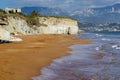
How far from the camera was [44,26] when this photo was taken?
10656 cm

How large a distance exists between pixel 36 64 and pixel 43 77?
5.61 metres

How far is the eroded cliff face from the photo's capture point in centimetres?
8481

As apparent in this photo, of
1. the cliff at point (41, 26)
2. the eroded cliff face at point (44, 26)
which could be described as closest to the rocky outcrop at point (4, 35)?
the cliff at point (41, 26)

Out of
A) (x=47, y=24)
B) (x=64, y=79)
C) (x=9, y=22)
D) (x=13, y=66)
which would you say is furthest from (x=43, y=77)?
(x=47, y=24)

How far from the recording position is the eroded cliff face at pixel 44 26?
84.8 metres

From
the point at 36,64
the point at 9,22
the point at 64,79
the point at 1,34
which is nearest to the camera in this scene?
the point at 64,79

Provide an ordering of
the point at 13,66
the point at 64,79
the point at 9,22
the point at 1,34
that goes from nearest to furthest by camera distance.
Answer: the point at 64,79, the point at 13,66, the point at 1,34, the point at 9,22

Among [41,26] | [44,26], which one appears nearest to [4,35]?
[41,26]

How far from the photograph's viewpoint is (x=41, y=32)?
336 feet

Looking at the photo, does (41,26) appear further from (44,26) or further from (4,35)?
(4,35)

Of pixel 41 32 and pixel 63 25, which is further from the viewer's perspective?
pixel 63 25

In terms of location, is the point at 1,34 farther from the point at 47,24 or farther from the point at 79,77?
the point at 47,24

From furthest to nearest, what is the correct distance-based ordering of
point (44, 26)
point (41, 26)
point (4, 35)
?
point (44, 26), point (41, 26), point (4, 35)

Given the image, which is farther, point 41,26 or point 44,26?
point 44,26
